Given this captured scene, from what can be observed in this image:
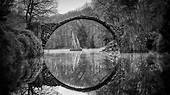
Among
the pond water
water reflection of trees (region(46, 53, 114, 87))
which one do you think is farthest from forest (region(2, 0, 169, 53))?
the pond water

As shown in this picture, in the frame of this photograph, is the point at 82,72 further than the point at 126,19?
No

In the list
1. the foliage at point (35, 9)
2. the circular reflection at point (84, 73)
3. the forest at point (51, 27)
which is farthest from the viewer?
the foliage at point (35, 9)

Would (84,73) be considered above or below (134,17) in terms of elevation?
below

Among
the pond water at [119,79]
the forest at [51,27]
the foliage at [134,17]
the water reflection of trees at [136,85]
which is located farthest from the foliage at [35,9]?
the water reflection of trees at [136,85]

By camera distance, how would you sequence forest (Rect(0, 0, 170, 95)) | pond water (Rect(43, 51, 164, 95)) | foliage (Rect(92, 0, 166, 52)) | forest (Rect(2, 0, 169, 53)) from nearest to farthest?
pond water (Rect(43, 51, 164, 95))
forest (Rect(0, 0, 170, 95))
forest (Rect(2, 0, 169, 53))
foliage (Rect(92, 0, 166, 52))

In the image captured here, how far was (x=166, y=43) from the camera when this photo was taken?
8445 mm

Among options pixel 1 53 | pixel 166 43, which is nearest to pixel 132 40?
pixel 166 43

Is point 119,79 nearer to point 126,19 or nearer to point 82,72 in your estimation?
point 82,72

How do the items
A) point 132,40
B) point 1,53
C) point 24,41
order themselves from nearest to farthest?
point 1,53
point 24,41
point 132,40

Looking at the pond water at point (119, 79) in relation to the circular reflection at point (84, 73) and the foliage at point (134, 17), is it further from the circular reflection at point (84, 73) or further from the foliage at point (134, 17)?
the foliage at point (134, 17)

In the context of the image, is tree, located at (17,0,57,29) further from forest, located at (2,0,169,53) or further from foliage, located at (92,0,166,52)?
foliage, located at (92,0,166,52)

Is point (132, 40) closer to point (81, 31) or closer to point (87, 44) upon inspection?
point (87, 44)

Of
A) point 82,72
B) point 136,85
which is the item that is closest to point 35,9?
point 82,72

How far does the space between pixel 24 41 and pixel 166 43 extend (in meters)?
6.46
